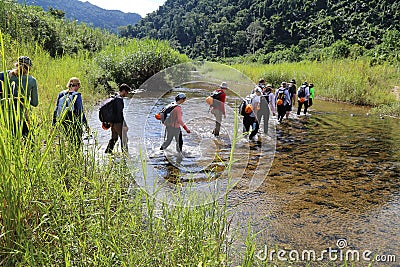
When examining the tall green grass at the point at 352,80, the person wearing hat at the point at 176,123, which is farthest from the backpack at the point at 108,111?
the tall green grass at the point at 352,80

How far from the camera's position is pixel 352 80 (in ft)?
66.9

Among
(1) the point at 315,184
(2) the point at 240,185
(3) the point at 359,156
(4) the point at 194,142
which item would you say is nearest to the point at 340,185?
(1) the point at 315,184

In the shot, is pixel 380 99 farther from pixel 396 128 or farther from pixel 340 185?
pixel 340 185

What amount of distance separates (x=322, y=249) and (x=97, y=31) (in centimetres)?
2742

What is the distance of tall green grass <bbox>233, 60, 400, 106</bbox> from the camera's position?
64.9ft

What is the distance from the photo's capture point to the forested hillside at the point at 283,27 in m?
52.2

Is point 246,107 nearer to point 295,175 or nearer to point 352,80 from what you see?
point 295,175

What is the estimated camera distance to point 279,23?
72625mm

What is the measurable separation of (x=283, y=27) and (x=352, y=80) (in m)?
55.4

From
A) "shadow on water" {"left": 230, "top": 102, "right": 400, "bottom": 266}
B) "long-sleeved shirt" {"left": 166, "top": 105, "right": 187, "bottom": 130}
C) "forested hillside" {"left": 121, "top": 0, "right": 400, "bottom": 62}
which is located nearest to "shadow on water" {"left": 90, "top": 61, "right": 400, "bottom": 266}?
"shadow on water" {"left": 230, "top": 102, "right": 400, "bottom": 266}

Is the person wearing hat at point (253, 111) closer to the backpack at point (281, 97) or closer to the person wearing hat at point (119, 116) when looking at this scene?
the backpack at point (281, 97)

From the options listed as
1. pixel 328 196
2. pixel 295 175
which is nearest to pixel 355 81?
pixel 295 175

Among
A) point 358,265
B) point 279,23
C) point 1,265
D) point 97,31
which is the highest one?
point 279,23

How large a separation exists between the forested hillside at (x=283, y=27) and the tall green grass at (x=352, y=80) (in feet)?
38.4
